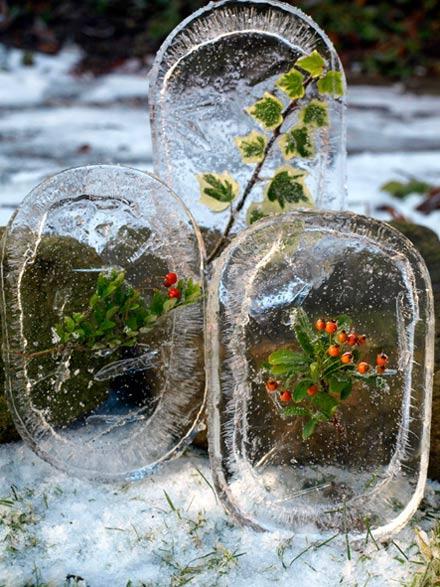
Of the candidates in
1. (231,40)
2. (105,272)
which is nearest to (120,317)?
(105,272)

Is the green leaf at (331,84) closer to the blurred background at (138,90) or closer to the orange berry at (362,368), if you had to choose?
the orange berry at (362,368)

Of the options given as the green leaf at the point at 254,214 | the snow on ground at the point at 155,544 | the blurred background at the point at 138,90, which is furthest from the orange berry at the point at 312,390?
the blurred background at the point at 138,90

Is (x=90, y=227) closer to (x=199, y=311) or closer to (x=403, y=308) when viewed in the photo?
(x=199, y=311)

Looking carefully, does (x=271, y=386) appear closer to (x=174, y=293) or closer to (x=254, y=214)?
(x=174, y=293)

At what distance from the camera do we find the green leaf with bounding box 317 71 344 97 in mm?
2240

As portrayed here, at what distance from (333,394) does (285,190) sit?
2.07 ft

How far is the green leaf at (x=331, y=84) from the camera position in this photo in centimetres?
224

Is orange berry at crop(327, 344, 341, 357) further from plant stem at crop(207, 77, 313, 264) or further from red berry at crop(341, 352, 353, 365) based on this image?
plant stem at crop(207, 77, 313, 264)

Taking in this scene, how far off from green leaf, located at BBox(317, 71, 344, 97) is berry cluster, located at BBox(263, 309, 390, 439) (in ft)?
2.15

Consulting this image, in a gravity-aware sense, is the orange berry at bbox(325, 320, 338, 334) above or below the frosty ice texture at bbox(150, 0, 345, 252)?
below

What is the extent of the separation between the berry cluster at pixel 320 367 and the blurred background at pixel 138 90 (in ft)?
4.75

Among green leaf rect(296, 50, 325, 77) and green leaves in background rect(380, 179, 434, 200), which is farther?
green leaves in background rect(380, 179, 434, 200)

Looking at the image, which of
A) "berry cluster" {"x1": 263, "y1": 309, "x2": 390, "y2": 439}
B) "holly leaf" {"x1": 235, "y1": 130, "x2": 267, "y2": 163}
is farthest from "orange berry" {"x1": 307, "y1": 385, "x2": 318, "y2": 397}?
"holly leaf" {"x1": 235, "y1": 130, "x2": 267, "y2": 163}

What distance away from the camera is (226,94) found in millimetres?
2385
